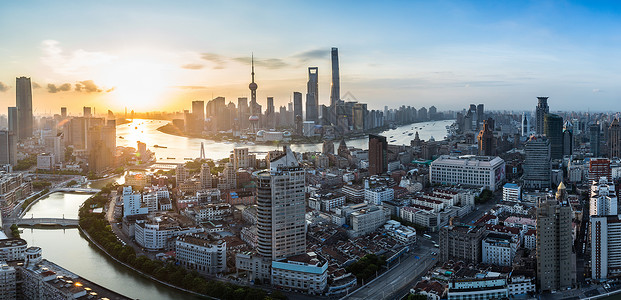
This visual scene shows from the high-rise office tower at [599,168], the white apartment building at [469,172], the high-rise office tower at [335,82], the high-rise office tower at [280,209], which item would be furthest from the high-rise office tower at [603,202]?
the high-rise office tower at [335,82]

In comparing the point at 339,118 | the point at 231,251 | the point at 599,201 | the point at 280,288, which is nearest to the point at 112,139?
the point at 339,118

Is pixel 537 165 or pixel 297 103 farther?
pixel 297 103

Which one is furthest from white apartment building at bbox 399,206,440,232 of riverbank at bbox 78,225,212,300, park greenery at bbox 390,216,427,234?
riverbank at bbox 78,225,212,300

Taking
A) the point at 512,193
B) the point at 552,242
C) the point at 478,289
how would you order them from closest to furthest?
the point at 478,289 < the point at 552,242 < the point at 512,193

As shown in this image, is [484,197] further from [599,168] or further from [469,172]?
[599,168]

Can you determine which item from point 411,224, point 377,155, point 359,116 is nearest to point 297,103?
point 359,116

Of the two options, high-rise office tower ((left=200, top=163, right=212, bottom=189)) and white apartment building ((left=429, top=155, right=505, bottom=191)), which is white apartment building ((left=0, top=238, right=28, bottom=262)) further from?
white apartment building ((left=429, top=155, right=505, bottom=191))

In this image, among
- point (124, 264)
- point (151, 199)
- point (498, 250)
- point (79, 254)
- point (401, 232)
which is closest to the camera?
point (498, 250)

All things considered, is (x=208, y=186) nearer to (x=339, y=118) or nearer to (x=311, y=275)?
(x=311, y=275)
